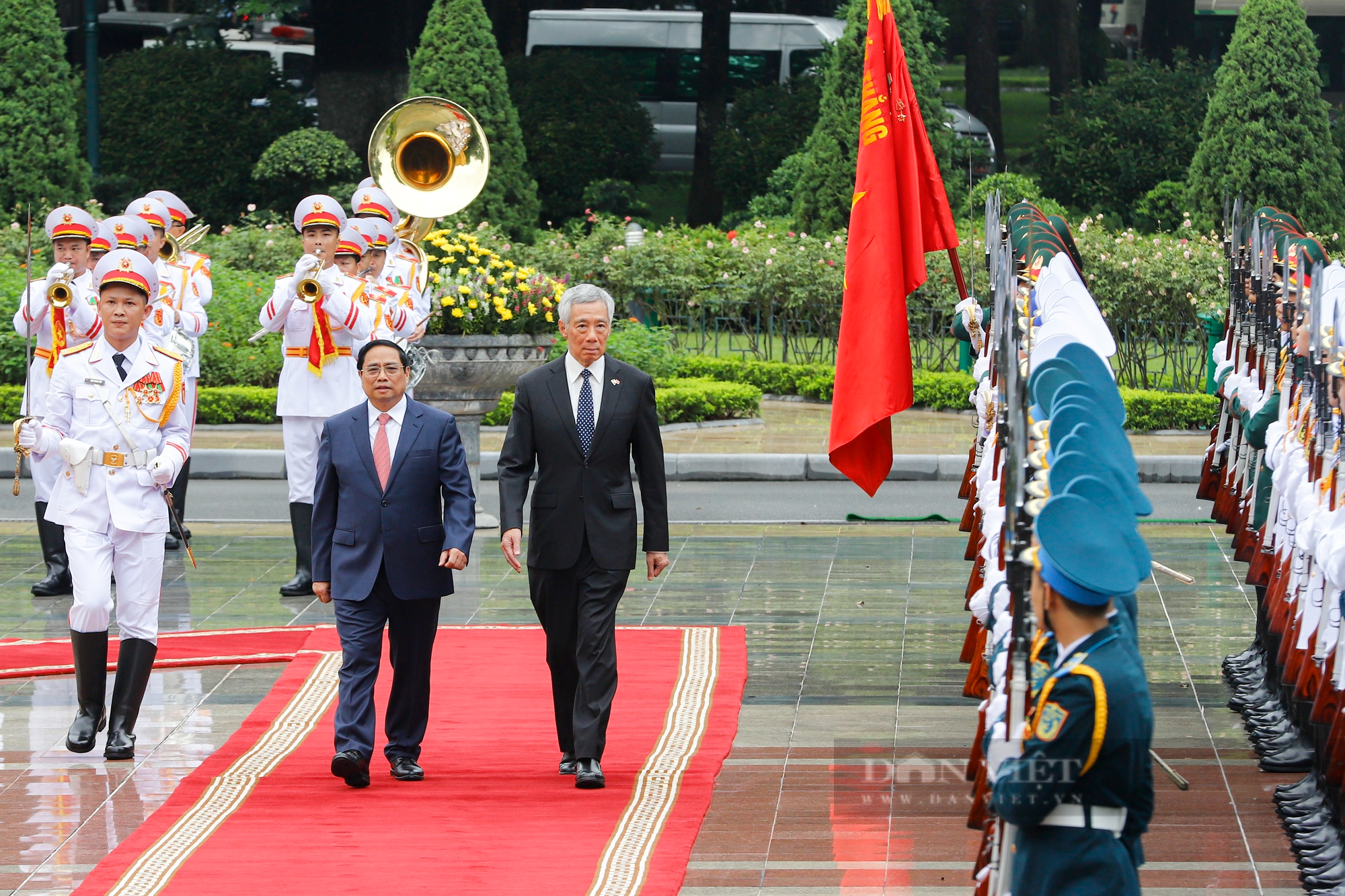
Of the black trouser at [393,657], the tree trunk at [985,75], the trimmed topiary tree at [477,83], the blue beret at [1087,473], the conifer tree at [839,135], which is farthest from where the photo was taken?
the tree trunk at [985,75]

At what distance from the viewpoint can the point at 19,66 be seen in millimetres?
23688

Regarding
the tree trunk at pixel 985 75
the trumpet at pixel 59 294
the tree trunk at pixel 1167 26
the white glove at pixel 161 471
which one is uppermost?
the tree trunk at pixel 1167 26

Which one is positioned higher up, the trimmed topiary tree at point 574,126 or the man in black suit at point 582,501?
the trimmed topiary tree at point 574,126

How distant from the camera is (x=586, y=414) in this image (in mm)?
6695

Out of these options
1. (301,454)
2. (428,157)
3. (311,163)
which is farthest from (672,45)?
(301,454)

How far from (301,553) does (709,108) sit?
20150 millimetres

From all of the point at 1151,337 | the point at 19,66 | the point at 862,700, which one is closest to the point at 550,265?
the point at 1151,337

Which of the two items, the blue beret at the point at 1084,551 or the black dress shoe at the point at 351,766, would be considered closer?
the blue beret at the point at 1084,551

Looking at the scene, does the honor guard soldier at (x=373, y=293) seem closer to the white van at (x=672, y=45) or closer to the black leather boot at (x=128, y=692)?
the black leather boot at (x=128, y=692)

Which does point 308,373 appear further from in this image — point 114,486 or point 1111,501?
point 1111,501

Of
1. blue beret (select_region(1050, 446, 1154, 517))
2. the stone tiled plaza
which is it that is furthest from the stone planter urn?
blue beret (select_region(1050, 446, 1154, 517))

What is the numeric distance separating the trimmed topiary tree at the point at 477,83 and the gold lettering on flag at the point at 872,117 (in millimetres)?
16035

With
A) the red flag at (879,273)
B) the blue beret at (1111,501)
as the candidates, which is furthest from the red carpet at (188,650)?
the blue beret at (1111,501)

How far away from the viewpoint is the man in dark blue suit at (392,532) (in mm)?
6598
